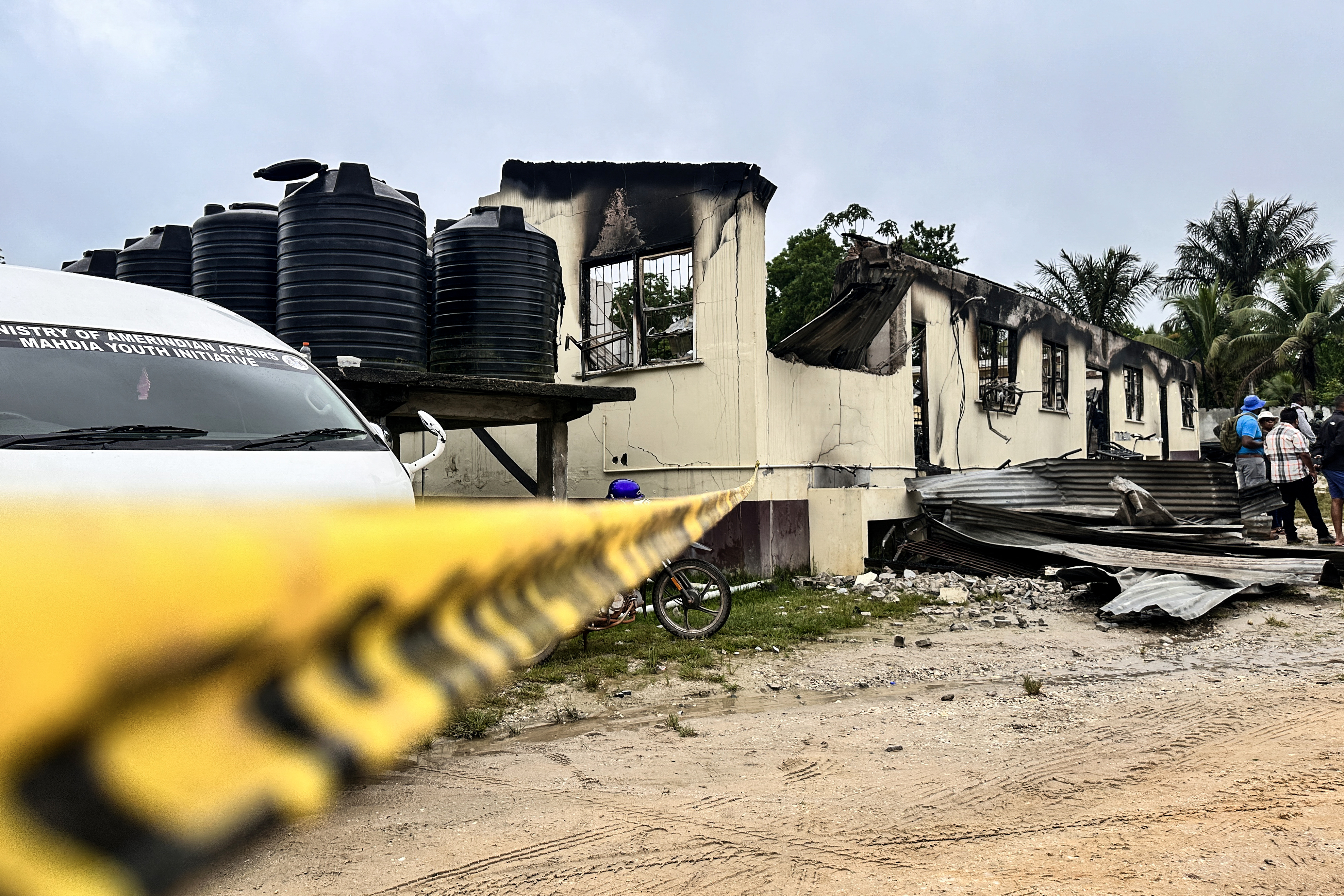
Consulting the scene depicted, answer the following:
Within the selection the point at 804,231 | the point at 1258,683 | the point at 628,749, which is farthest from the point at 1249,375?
the point at 628,749

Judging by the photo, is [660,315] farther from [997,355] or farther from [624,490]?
[997,355]

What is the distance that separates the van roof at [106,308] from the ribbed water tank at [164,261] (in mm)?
4916

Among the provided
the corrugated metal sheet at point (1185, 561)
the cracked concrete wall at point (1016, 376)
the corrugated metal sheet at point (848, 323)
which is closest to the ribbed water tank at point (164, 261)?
the corrugated metal sheet at point (848, 323)

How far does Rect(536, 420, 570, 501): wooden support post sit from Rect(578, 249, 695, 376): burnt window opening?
7.96ft

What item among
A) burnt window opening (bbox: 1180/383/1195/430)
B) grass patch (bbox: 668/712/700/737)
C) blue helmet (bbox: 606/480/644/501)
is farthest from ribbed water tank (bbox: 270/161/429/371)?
burnt window opening (bbox: 1180/383/1195/430)

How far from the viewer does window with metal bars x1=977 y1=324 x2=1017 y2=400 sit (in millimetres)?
15852

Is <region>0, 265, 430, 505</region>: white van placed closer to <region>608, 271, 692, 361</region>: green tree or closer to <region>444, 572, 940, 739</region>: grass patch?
Result: <region>444, 572, 940, 739</region>: grass patch

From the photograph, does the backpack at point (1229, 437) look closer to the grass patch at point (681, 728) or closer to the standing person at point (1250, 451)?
the standing person at point (1250, 451)

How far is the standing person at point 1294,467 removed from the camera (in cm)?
1134

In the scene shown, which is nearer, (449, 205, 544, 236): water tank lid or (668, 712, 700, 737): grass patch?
(668, 712, 700, 737): grass patch

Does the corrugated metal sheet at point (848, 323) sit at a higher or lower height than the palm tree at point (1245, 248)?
lower

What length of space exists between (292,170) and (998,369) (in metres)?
12.5

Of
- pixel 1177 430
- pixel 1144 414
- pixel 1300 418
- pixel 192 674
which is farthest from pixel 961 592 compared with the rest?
pixel 1177 430

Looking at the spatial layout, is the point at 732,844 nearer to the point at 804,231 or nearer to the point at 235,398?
the point at 235,398
